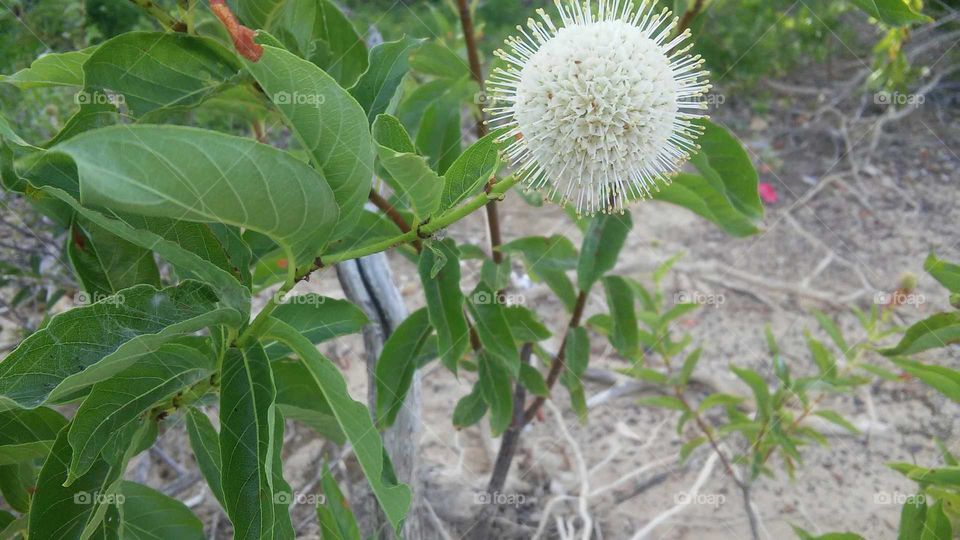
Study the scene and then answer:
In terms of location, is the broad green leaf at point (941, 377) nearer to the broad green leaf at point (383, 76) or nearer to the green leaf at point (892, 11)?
the green leaf at point (892, 11)

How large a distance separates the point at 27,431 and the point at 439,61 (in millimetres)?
1049

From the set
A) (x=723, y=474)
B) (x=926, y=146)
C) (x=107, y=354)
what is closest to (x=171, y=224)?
(x=107, y=354)

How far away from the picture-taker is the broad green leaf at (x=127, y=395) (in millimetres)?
861

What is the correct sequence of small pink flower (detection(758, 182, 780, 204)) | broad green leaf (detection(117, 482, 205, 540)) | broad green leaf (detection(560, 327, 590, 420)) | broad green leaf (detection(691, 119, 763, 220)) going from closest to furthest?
broad green leaf (detection(117, 482, 205, 540)), broad green leaf (detection(691, 119, 763, 220)), broad green leaf (detection(560, 327, 590, 420)), small pink flower (detection(758, 182, 780, 204))

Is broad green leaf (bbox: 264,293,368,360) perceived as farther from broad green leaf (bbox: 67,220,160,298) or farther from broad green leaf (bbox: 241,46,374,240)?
broad green leaf (bbox: 241,46,374,240)

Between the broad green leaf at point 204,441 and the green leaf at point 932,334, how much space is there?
1189 mm

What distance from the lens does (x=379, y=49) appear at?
3.45 ft

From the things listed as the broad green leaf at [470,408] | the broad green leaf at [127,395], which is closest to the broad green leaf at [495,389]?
the broad green leaf at [470,408]

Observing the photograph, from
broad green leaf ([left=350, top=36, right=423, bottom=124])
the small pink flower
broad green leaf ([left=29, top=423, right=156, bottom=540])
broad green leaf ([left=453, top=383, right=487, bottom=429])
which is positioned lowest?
broad green leaf ([left=453, top=383, right=487, bottom=429])

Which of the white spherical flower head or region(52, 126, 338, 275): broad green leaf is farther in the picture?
the white spherical flower head

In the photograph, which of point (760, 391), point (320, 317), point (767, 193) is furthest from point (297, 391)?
point (767, 193)

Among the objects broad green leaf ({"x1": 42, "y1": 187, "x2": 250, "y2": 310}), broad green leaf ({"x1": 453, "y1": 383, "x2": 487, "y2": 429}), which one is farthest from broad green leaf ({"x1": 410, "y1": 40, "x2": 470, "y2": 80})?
broad green leaf ({"x1": 42, "y1": 187, "x2": 250, "y2": 310})

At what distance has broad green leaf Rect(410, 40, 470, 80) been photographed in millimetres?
1563

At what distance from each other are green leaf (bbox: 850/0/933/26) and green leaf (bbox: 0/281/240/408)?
0.98 metres
